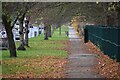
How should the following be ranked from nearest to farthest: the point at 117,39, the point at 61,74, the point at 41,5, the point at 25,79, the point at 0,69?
the point at 25,79 → the point at 61,74 → the point at 0,69 → the point at 117,39 → the point at 41,5

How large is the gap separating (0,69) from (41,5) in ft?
26.3

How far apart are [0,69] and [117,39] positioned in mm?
5718

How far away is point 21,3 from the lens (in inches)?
801

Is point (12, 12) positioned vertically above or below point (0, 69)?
above

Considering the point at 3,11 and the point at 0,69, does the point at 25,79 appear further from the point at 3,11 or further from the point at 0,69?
the point at 3,11

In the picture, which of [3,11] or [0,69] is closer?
[0,69]

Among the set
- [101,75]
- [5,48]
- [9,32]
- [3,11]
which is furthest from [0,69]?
[5,48]

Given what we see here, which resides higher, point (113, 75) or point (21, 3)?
point (21, 3)

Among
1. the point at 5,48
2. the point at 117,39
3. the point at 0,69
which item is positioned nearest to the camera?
the point at 0,69

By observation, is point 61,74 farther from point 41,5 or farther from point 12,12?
point 41,5

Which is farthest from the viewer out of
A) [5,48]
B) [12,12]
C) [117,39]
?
[5,48]

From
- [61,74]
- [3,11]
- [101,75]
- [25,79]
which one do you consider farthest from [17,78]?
[3,11]

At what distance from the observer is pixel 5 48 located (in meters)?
34.1

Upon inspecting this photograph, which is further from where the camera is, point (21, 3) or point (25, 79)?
point (21, 3)
